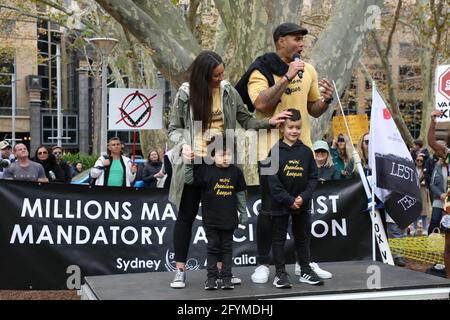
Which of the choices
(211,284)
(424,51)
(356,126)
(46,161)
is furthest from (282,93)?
(424,51)

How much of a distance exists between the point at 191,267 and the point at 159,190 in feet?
3.10

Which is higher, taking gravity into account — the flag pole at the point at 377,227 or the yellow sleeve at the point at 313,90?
the yellow sleeve at the point at 313,90

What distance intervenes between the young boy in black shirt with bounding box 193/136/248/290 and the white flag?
2.32m

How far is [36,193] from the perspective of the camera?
6.49 meters

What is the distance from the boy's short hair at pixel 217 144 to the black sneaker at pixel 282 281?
105 cm

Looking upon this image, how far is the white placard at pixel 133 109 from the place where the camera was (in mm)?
10797

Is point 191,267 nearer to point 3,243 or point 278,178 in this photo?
point 3,243

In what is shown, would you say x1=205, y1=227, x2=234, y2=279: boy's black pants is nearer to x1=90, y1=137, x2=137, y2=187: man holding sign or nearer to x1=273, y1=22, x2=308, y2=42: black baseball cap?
x1=273, y1=22, x2=308, y2=42: black baseball cap

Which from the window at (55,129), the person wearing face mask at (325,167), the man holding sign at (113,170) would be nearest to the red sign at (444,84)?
the person wearing face mask at (325,167)

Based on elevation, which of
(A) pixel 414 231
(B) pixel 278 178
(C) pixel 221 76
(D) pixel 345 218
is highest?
(C) pixel 221 76

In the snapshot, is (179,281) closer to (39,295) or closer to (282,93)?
(282,93)

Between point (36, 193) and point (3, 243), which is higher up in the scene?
point (36, 193)

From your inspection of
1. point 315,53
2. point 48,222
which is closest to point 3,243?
point 48,222

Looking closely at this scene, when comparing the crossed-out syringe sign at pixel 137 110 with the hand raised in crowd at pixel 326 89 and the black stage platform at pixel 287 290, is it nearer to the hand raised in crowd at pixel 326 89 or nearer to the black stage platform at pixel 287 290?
the black stage platform at pixel 287 290
